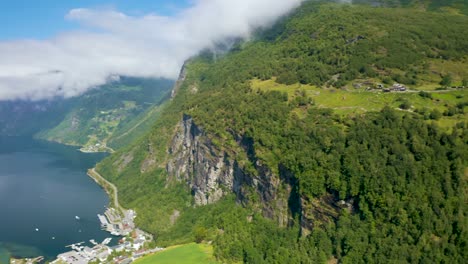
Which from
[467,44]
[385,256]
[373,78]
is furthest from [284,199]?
[467,44]

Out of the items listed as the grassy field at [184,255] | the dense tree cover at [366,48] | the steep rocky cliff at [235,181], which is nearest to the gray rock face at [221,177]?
the steep rocky cliff at [235,181]

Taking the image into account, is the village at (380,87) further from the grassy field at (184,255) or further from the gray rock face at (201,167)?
the grassy field at (184,255)

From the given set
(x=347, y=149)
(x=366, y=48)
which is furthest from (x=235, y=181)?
(x=366, y=48)

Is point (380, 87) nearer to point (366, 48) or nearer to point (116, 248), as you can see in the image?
point (366, 48)

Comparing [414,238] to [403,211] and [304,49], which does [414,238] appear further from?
[304,49]

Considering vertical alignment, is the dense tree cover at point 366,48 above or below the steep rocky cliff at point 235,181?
above
